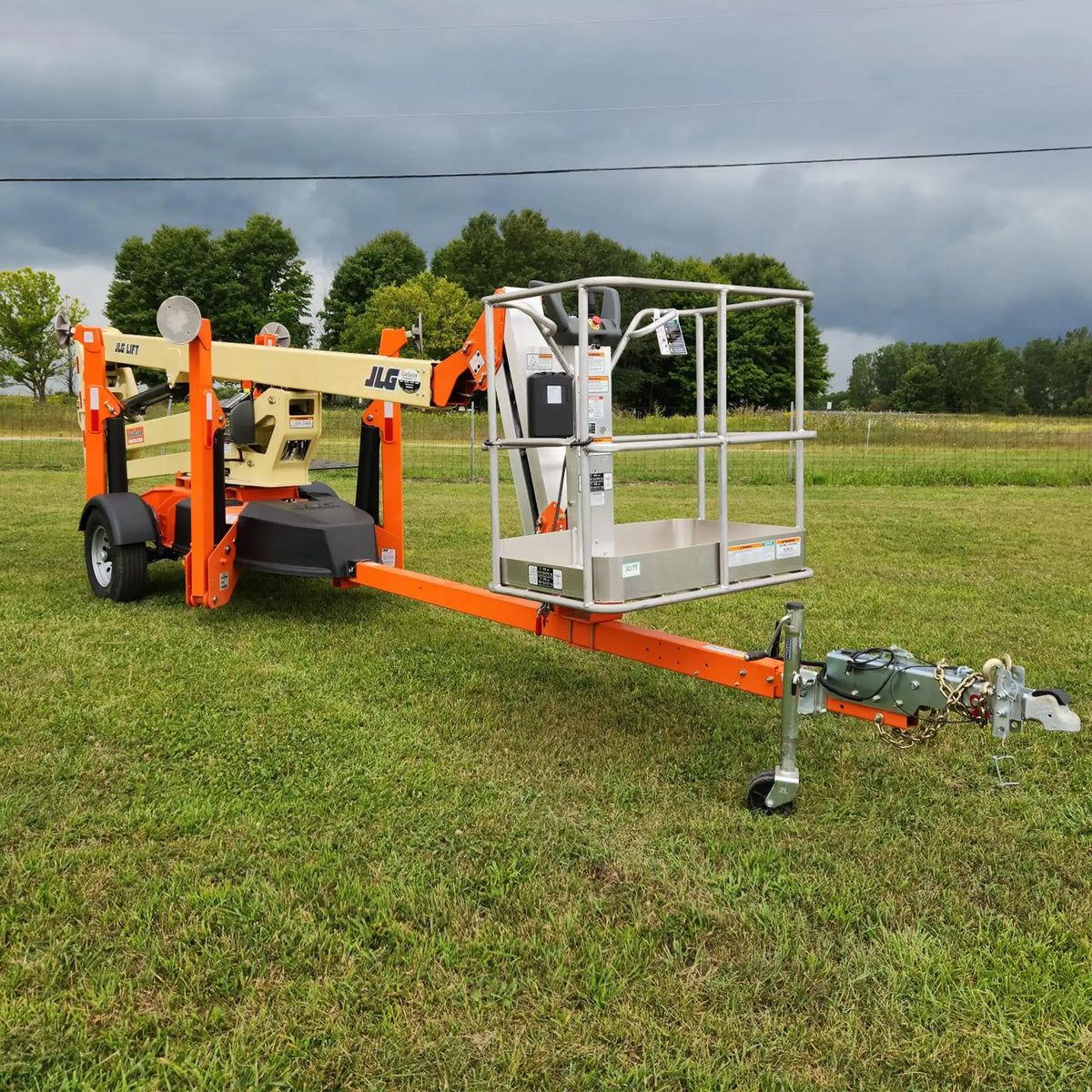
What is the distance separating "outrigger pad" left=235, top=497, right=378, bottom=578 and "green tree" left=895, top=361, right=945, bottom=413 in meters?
92.4

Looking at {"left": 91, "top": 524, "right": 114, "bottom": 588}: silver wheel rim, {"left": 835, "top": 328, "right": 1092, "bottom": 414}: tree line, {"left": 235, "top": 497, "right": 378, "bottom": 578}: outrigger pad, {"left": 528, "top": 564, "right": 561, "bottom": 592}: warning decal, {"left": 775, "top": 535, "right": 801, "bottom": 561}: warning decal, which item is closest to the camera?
{"left": 528, "top": 564, "right": 561, "bottom": 592}: warning decal

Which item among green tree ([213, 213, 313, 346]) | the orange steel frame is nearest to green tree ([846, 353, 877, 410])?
green tree ([213, 213, 313, 346])

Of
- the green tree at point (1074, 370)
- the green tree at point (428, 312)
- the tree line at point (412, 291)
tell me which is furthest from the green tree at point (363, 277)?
the green tree at point (1074, 370)

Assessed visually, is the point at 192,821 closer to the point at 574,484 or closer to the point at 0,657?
the point at 574,484

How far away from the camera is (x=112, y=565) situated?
24.8 ft

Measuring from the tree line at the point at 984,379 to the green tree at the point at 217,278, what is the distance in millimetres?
54786

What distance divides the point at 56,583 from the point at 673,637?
6045mm

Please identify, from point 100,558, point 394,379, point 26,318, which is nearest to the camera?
point 394,379

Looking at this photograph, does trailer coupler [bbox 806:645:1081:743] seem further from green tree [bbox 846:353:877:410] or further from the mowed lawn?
green tree [bbox 846:353:877:410]

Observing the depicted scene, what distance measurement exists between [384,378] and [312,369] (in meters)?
0.60

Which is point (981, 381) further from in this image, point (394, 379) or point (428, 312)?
point (394, 379)

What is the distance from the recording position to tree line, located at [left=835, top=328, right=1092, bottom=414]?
91000 mm

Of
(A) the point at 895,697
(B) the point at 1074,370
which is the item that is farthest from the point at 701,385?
(B) the point at 1074,370

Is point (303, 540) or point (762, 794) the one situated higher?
point (303, 540)
